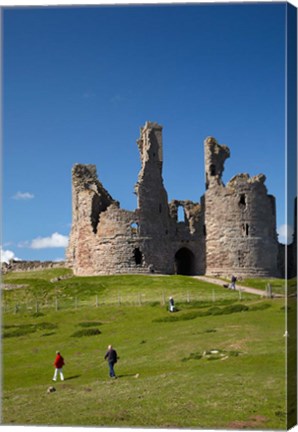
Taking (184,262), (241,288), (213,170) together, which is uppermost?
(213,170)

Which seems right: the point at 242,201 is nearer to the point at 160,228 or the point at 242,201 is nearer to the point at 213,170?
the point at 213,170

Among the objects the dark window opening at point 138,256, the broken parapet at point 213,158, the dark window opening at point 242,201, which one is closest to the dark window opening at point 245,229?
the dark window opening at point 242,201

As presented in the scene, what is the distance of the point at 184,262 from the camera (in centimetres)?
7575

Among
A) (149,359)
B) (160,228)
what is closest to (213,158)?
(160,228)

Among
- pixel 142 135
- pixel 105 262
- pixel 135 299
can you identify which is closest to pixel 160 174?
pixel 142 135

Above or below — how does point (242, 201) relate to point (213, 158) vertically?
below

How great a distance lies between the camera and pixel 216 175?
71.7 m

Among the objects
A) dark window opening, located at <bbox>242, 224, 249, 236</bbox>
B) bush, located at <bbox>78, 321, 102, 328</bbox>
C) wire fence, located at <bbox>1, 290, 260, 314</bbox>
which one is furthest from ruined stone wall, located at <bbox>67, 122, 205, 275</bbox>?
bush, located at <bbox>78, 321, 102, 328</bbox>

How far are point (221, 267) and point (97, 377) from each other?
41058mm

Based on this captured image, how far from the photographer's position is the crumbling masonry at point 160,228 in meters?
65.2

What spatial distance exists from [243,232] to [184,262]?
10874mm

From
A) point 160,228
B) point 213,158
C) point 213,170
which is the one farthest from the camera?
point 213,158

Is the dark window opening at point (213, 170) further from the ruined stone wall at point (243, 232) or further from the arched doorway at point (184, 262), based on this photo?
the arched doorway at point (184, 262)

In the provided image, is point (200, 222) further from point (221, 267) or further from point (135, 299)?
point (135, 299)
